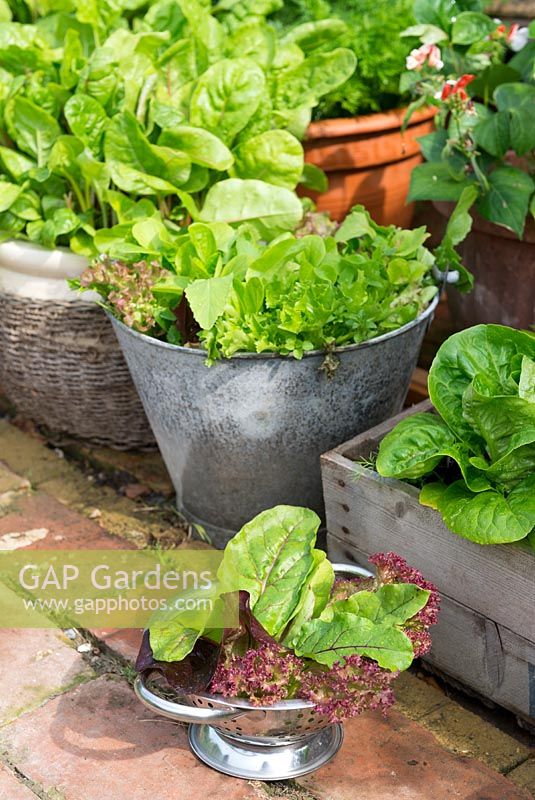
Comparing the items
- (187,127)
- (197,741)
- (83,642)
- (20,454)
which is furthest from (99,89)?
(197,741)

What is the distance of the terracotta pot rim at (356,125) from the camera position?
8.09ft

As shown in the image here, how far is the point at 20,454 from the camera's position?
2.63 m

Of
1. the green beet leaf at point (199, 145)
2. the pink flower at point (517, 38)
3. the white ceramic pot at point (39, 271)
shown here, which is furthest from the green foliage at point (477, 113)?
the white ceramic pot at point (39, 271)

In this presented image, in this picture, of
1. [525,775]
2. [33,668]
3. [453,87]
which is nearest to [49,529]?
[33,668]

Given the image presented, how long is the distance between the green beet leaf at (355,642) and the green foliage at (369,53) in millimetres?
1440

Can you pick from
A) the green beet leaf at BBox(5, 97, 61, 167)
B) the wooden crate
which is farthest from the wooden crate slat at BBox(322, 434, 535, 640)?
the green beet leaf at BBox(5, 97, 61, 167)

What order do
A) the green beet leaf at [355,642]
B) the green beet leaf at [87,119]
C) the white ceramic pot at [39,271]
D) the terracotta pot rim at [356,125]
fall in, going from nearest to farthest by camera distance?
the green beet leaf at [355,642], the green beet leaf at [87,119], the white ceramic pot at [39,271], the terracotta pot rim at [356,125]

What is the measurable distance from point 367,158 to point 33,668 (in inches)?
56.8

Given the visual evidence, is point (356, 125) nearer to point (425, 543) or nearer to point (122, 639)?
point (425, 543)

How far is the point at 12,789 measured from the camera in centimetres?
156

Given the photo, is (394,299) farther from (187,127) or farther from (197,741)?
(197,741)

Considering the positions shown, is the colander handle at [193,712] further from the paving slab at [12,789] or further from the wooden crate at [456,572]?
the wooden crate at [456,572]

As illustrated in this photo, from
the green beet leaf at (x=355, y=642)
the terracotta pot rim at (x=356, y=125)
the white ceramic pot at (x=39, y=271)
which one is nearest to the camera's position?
the green beet leaf at (x=355, y=642)

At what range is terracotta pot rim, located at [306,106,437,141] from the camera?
2.47 m
